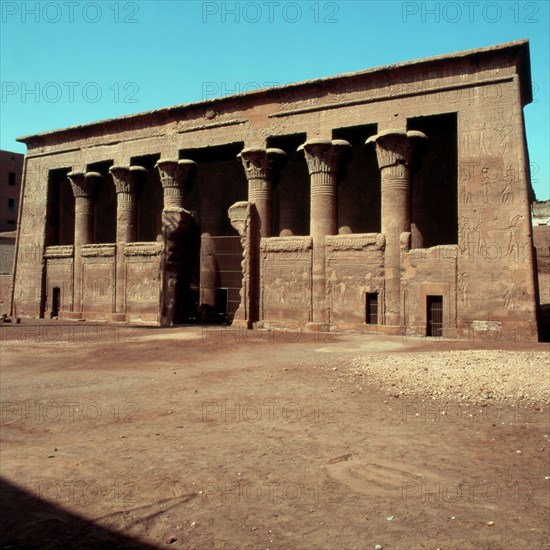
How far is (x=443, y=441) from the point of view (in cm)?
626

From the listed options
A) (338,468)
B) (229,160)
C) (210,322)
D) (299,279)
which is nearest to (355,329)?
(299,279)

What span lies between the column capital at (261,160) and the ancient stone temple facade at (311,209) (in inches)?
2.4

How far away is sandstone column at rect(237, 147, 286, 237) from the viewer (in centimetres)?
2212

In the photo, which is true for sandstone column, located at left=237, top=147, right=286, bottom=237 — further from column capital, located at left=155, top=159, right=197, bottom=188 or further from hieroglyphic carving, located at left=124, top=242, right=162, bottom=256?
hieroglyphic carving, located at left=124, top=242, right=162, bottom=256

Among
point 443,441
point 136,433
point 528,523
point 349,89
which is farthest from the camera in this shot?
point 349,89

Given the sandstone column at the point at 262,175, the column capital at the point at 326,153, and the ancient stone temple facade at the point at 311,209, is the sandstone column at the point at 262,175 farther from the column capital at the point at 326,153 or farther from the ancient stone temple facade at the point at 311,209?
the column capital at the point at 326,153

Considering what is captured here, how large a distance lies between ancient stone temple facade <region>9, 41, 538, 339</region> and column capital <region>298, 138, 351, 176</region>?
58 millimetres

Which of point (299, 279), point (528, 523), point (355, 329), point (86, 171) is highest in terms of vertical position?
point (86, 171)

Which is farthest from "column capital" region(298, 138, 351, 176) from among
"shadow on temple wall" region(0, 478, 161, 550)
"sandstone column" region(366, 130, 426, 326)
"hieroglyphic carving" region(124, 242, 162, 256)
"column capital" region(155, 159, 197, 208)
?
"shadow on temple wall" region(0, 478, 161, 550)

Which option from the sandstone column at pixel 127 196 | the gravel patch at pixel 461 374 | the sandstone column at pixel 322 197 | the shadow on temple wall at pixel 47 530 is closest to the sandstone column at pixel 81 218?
the sandstone column at pixel 127 196

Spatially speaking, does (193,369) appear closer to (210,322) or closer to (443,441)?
(443,441)

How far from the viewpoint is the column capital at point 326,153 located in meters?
20.7

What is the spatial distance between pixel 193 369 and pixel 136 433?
15.8 feet

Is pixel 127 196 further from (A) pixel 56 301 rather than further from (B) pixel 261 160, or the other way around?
(B) pixel 261 160
